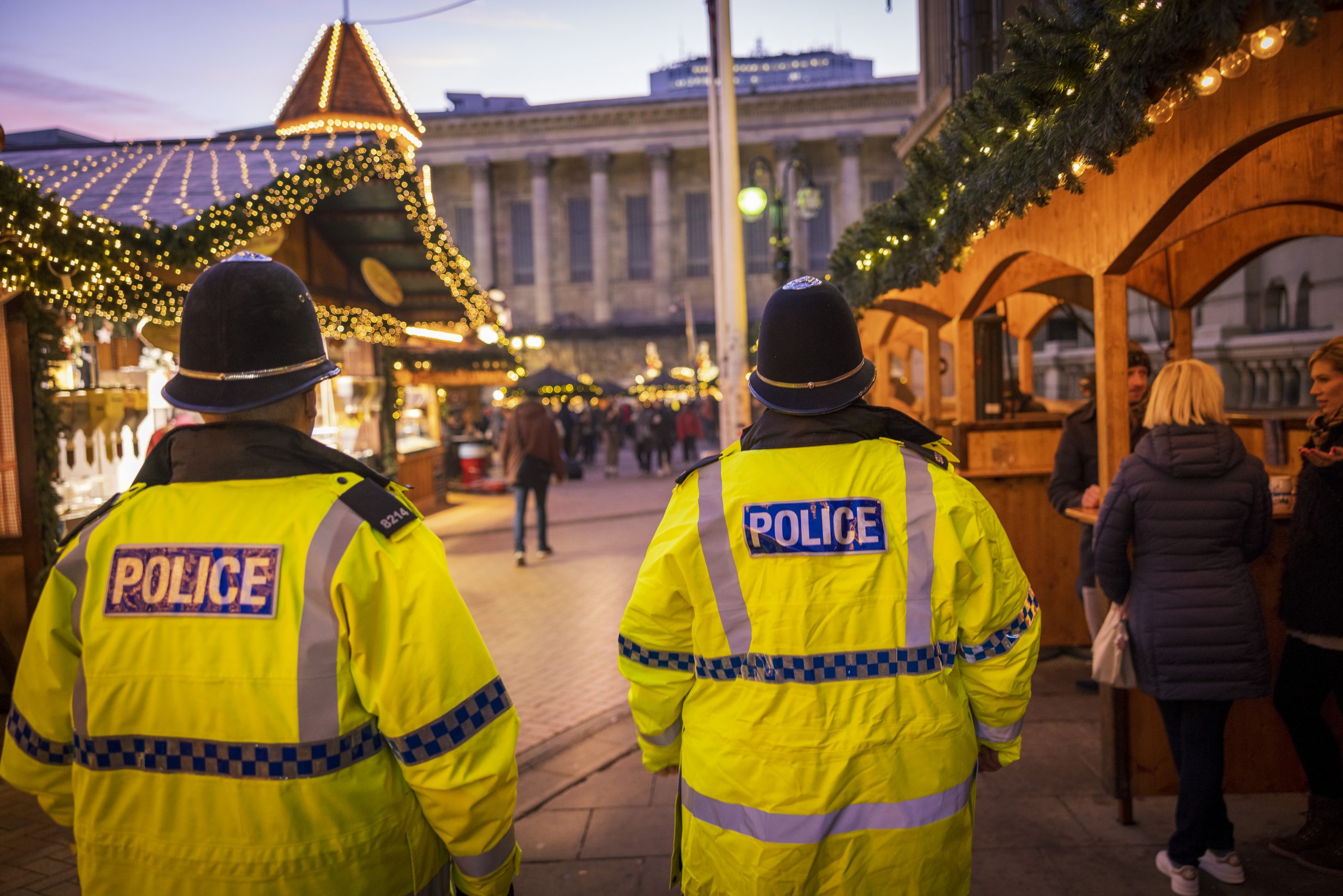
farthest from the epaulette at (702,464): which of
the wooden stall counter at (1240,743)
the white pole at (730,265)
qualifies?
the white pole at (730,265)

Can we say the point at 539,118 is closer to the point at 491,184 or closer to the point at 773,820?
the point at 491,184

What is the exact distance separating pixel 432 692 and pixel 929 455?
126cm

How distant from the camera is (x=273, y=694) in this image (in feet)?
6.20

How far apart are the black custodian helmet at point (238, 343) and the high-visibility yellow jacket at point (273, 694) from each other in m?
0.09

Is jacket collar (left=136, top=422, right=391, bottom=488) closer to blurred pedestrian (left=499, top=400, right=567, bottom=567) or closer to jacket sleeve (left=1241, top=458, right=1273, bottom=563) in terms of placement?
jacket sleeve (left=1241, top=458, right=1273, bottom=563)

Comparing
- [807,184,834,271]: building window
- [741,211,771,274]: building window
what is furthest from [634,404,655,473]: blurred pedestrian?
[807,184,834,271]: building window

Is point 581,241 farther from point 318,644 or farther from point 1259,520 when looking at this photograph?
point 318,644

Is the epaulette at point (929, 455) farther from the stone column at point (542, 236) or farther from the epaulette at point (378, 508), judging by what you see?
the stone column at point (542, 236)

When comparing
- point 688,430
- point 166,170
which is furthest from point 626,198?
point 166,170

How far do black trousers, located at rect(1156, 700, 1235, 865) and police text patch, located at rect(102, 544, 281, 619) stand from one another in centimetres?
317

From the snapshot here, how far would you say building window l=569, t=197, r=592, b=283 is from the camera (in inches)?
2136

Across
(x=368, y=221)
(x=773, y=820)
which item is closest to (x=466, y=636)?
(x=773, y=820)

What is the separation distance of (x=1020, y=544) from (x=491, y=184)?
51911mm

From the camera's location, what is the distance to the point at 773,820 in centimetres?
219
